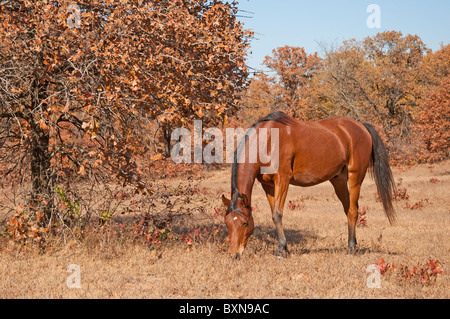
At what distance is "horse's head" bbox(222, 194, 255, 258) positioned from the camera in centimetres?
625

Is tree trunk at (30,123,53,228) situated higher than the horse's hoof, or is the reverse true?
tree trunk at (30,123,53,228)

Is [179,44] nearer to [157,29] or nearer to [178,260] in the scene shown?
[157,29]

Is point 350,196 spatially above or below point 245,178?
below

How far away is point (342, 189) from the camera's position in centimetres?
887

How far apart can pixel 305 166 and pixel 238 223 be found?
2.15m

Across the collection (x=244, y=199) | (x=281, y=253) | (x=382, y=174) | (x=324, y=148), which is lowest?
(x=281, y=253)

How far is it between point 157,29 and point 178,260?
160 inches

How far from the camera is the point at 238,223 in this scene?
625 centimetres

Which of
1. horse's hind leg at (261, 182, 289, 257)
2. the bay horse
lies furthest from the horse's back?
horse's hind leg at (261, 182, 289, 257)

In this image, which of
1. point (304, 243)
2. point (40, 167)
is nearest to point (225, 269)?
point (304, 243)

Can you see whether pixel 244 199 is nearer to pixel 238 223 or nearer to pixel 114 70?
pixel 238 223

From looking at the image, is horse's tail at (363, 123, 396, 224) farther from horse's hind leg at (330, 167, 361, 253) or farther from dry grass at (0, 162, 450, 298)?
dry grass at (0, 162, 450, 298)
